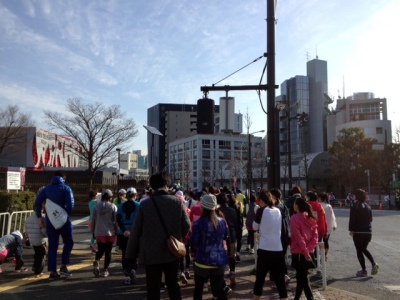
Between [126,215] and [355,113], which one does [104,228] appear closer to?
[126,215]

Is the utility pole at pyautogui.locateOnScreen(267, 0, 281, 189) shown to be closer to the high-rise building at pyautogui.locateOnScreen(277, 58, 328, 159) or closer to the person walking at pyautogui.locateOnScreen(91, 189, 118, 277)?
the person walking at pyautogui.locateOnScreen(91, 189, 118, 277)

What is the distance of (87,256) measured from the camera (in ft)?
33.9

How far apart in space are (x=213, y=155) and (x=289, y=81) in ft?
114

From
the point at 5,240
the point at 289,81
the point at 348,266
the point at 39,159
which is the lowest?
the point at 348,266

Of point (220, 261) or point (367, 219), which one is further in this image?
point (367, 219)

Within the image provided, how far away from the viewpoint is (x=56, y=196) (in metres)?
7.52

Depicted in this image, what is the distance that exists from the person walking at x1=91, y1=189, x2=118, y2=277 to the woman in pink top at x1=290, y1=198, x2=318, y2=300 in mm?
3713

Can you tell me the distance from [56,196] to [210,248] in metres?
3.92

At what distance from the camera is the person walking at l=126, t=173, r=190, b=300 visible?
454 centimetres

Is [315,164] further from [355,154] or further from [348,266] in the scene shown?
[348,266]

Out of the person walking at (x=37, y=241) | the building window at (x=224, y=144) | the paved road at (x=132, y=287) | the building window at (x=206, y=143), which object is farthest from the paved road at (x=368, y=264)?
the building window at (x=224, y=144)

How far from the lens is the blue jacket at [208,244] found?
16.3 feet

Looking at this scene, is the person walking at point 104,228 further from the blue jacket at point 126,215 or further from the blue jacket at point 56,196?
the blue jacket at point 56,196

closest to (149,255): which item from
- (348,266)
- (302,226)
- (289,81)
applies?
(302,226)
